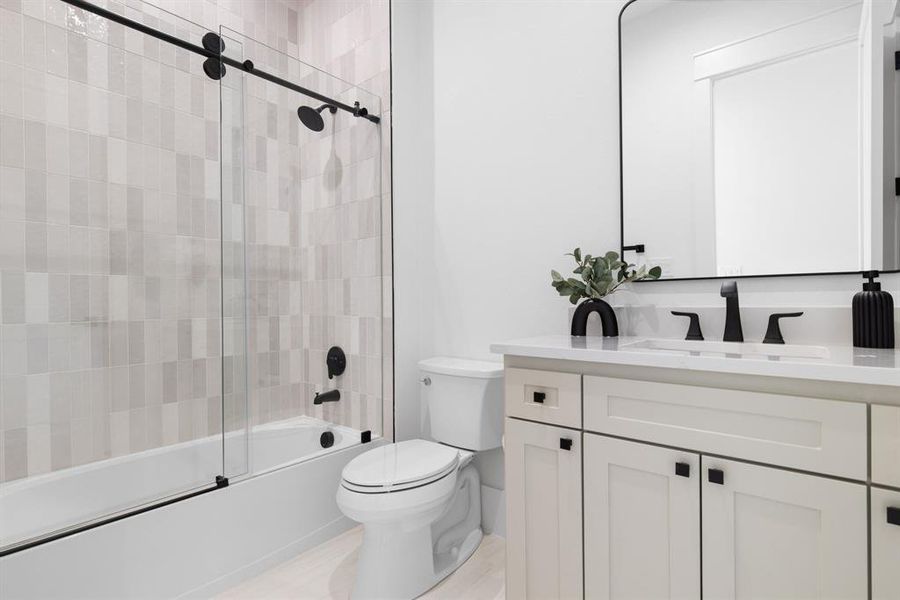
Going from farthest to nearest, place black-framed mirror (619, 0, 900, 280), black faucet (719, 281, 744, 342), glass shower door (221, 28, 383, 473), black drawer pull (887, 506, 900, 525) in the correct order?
1. glass shower door (221, 28, 383, 473)
2. black faucet (719, 281, 744, 342)
3. black-framed mirror (619, 0, 900, 280)
4. black drawer pull (887, 506, 900, 525)

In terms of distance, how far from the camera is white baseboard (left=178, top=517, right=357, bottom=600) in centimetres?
157

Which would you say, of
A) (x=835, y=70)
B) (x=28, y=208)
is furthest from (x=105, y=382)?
(x=835, y=70)

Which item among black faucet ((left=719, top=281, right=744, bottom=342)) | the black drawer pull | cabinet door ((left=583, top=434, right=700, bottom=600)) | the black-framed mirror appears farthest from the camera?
black faucet ((left=719, top=281, right=744, bottom=342))

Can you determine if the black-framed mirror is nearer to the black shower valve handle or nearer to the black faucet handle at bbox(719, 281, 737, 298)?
the black faucet handle at bbox(719, 281, 737, 298)

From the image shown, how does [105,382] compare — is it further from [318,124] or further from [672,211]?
[672,211]

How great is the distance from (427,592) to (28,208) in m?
1.80

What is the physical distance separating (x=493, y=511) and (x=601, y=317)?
0.99 m

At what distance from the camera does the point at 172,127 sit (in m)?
1.84

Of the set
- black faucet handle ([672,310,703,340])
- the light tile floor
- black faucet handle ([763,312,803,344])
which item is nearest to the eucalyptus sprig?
black faucet handle ([672,310,703,340])

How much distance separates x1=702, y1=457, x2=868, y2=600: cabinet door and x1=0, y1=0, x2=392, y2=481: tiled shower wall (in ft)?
4.61

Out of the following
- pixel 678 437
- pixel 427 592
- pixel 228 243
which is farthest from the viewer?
pixel 228 243

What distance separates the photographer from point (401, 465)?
1.61 m

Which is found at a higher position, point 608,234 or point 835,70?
point 835,70

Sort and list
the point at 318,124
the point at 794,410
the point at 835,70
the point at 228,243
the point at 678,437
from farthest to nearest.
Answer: the point at 318,124 < the point at 228,243 < the point at 835,70 < the point at 678,437 < the point at 794,410
